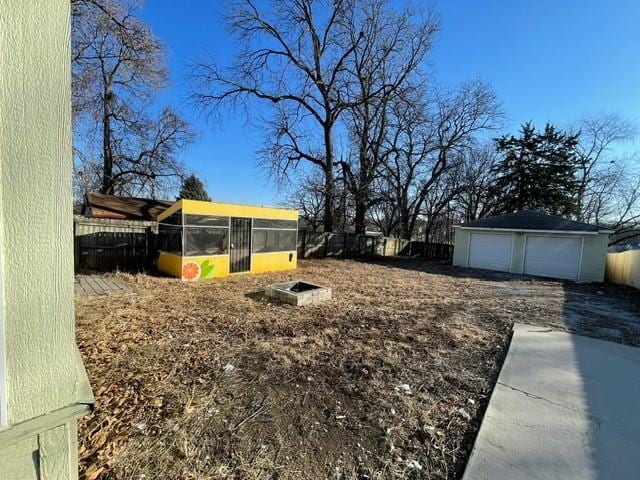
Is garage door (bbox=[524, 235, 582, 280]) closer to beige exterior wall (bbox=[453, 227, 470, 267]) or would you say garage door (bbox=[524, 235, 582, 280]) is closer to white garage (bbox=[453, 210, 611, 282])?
white garage (bbox=[453, 210, 611, 282])

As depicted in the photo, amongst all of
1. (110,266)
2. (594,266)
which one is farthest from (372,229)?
(110,266)

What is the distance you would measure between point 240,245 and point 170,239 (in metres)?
2.04

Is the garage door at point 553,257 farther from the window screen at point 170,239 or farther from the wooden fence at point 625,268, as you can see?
the window screen at point 170,239

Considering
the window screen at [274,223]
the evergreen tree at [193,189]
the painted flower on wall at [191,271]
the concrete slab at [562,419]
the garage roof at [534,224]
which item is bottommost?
the concrete slab at [562,419]

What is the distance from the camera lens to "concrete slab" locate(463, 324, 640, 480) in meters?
1.97

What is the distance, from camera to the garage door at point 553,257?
11820mm

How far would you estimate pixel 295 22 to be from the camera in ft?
51.7

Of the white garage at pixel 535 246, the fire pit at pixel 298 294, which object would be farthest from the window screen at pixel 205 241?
the white garage at pixel 535 246

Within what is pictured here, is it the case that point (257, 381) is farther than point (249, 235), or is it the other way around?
point (249, 235)

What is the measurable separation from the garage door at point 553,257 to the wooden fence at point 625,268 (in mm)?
1154

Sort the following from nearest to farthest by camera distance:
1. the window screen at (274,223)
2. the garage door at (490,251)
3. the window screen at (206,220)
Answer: the window screen at (206,220) < the window screen at (274,223) < the garage door at (490,251)

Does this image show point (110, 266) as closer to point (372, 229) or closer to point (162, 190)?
point (162, 190)

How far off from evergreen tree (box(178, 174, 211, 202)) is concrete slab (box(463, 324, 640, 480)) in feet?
66.8

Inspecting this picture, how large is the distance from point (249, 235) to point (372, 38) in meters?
14.0
